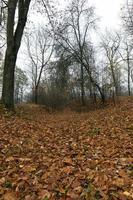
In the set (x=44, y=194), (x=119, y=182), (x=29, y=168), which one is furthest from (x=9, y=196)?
(x=119, y=182)

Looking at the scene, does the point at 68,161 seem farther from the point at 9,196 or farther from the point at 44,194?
the point at 9,196

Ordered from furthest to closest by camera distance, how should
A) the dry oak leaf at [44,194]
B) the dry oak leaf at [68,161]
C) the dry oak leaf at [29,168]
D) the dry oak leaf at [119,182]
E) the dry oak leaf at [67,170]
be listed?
the dry oak leaf at [68,161], the dry oak leaf at [29,168], the dry oak leaf at [67,170], the dry oak leaf at [119,182], the dry oak leaf at [44,194]

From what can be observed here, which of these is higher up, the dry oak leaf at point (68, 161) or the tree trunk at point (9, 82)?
the tree trunk at point (9, 82)

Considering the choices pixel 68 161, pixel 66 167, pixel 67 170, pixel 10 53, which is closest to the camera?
pixel 67 170

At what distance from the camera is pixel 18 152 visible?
23.4 feet

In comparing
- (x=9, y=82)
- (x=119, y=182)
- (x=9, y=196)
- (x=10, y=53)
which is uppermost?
(x=10, y=53)

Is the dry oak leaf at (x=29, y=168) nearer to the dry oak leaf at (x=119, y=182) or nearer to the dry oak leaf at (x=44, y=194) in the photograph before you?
the dry oak leaf at (x=44, y=194)

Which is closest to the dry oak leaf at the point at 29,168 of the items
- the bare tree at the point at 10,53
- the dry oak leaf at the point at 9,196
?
the dry oak leaf at the point at 9,196

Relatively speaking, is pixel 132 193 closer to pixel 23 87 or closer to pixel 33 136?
pixel 33 136

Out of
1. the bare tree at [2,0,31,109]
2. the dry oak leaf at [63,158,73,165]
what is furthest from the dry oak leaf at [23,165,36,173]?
the bare tree at [2,0,31,109]

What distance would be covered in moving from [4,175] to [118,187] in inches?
87.3

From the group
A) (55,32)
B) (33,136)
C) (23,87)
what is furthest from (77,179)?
(23,87)

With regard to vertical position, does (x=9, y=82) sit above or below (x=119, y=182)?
above

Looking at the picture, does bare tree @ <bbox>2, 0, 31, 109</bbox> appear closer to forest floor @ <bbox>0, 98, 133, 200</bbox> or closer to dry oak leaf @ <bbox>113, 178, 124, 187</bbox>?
forest floor @ <bbox>0, 98, 133, 200</bbox>
